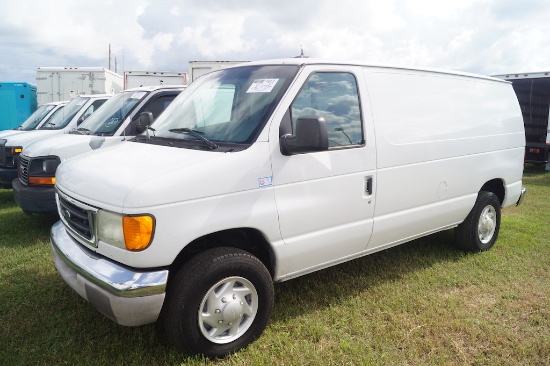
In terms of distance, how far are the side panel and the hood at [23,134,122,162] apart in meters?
3.77

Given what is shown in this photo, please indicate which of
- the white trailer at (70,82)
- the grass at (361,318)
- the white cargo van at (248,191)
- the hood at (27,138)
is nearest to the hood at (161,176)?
the white cargo van at (248,191)

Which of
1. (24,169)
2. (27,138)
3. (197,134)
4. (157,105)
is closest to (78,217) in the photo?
(197,134)

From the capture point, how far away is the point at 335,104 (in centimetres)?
350

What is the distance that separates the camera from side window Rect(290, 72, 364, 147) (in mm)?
3311

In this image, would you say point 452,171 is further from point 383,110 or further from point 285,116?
point 285,116

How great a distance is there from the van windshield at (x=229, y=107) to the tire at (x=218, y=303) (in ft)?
A: 2.84

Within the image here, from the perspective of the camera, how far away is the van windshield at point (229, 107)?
124 inches

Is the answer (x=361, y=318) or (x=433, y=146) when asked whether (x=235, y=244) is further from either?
(x=433, y=146)

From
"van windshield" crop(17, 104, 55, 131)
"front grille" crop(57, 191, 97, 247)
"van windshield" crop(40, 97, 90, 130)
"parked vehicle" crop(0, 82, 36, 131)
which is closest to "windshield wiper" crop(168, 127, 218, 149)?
"front grille" crop(57, 191, 97, 247)

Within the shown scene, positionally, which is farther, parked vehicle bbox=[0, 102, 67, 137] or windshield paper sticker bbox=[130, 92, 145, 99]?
parked vehicle bbox=[0, 102, 67, 137]

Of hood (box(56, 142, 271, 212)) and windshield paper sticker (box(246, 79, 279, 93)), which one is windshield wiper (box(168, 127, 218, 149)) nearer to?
hood (box(56, 142, 271, 212))

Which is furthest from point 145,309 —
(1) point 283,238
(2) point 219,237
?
(1) point 283,238

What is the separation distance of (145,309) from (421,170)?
274cm

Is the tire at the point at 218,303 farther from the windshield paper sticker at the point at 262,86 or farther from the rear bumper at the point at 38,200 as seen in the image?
the rear bumper at the point at 38,200
